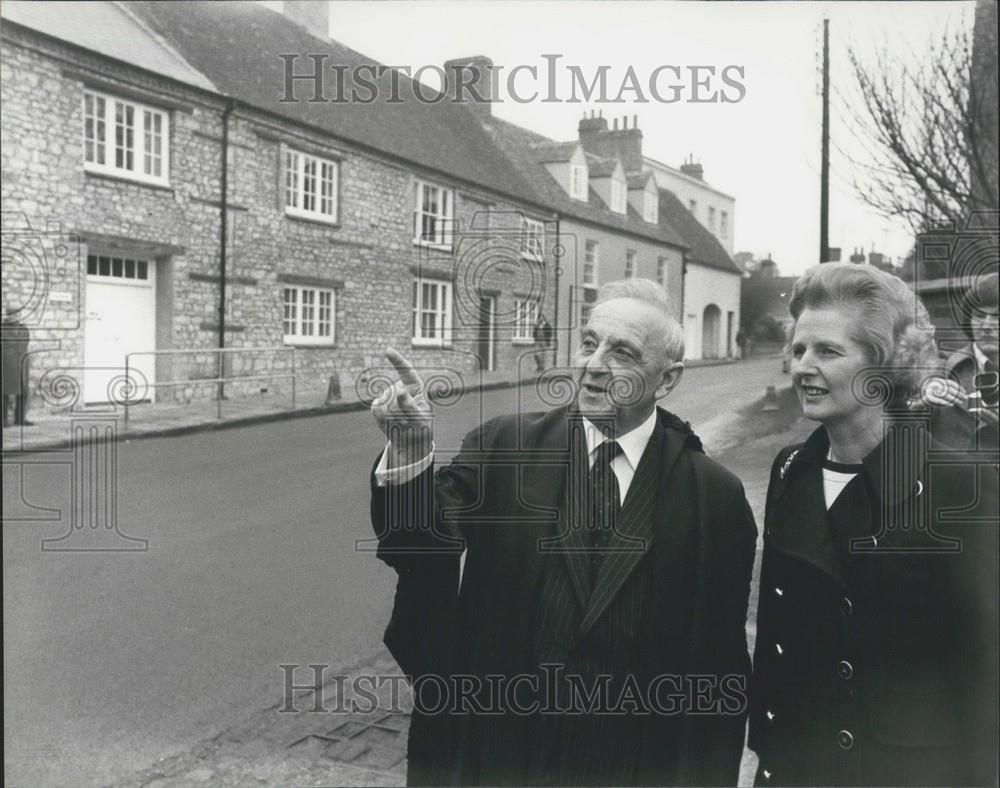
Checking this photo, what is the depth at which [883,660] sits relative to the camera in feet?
5.17

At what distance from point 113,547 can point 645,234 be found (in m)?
1.88

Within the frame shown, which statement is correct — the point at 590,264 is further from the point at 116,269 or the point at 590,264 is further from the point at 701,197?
the point at 116,269

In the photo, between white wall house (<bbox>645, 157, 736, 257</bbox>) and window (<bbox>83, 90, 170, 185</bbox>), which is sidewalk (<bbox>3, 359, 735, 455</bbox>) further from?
white wall house (<bbox>645, 157, 736, 257</bbox>)

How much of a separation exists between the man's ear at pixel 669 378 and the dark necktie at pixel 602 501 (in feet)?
0.46

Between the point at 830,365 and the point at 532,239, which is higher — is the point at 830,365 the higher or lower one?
the lower one

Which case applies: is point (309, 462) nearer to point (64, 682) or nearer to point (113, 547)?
point (113, 547)

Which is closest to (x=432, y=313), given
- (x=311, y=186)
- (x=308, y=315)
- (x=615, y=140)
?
(x=308, y=315)

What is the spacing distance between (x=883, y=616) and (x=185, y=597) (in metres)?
2.00

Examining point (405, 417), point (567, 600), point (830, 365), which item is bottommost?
point (567, 600)

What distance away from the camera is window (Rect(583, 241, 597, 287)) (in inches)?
78.8

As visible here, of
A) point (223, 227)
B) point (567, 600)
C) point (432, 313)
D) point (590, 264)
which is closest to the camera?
point (567, 600)

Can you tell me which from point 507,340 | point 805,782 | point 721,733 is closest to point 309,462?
point 507,340

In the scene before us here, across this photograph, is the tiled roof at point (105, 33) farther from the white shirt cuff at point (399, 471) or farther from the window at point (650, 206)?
the white shirt cuff at point (399, 471)

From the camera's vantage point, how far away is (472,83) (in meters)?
2.36
